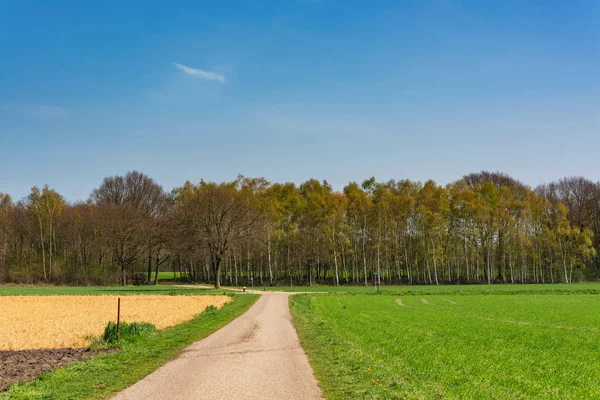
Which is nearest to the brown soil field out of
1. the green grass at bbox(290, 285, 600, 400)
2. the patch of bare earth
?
the patch of bare earth

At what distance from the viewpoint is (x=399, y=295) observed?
55.4 m

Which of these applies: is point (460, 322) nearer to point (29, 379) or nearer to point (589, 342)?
point (589, 342)

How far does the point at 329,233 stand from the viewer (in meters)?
78.6

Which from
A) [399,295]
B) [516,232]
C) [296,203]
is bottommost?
[399,295]

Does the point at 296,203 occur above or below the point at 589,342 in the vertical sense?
above

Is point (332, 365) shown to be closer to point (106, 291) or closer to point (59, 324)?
point (59, 324)

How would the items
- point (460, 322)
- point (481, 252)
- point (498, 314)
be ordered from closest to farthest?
1. point (460, 322)
2. point (498, 314)
3. point (481, 252)

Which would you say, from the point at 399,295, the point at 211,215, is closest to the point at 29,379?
the point at 399,295

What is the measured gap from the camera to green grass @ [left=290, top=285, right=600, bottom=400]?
35.8 ft

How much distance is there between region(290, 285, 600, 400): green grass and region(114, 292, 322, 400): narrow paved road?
719 mm

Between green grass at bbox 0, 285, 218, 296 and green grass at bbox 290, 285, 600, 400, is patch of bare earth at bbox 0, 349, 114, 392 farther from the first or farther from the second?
green grass at bbox 0, 285, 218, 296

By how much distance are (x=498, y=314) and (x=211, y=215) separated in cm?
4417

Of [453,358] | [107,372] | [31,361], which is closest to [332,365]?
[453,358]

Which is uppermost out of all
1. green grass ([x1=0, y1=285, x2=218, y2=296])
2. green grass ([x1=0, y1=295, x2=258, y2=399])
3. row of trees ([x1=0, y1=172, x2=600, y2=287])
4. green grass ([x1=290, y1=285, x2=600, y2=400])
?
row of trees ([x1=0, y1=172, x2=600, y2=287])
